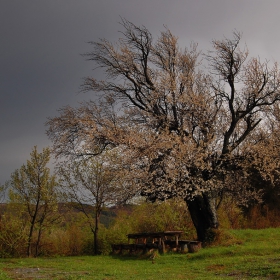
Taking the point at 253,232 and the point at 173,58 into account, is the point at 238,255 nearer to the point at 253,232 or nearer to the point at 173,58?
the point at 253,232

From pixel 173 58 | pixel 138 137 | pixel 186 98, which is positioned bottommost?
pixel 138 137

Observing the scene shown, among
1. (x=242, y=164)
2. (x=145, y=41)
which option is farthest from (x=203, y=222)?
(x=145, y=41)

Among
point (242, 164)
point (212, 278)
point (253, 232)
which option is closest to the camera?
point (212, 278)

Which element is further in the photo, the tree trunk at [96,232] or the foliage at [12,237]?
the tree trunk at [96,232]

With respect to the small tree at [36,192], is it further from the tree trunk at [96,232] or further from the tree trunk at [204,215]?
the tree trunk at [204,215]

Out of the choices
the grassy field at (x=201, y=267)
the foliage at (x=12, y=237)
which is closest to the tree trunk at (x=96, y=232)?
the foliage at (x=12, y=237)

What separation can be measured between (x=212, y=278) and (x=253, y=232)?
12.1m

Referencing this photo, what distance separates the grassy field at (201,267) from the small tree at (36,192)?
11.3m

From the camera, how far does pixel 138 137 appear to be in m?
19.2

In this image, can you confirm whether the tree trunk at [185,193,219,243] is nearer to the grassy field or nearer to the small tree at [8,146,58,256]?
the grassy field

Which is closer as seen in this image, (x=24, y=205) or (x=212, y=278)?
(x=212, y=278)

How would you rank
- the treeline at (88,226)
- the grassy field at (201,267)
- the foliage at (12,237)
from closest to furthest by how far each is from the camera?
the grassy field at (201,267) < the foliage at (12,237) < the treeline at (88,226)

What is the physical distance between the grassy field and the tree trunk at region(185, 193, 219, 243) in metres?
1.26

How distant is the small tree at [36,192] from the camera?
28.4 m
